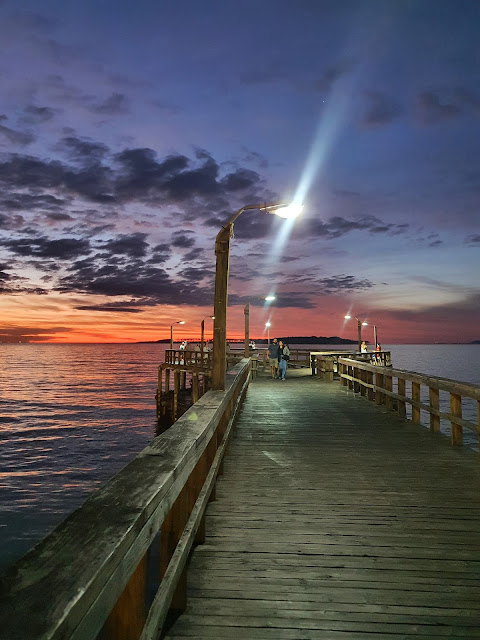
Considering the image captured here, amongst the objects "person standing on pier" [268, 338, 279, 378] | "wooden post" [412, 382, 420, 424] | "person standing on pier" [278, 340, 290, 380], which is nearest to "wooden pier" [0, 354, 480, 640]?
"wooden post" [412, 382, 420, 424]

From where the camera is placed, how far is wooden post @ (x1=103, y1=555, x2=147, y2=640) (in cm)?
161

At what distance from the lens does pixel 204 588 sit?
10.5 feet

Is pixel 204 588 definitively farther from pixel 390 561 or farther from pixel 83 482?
pixel 83 482

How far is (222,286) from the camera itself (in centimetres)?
772

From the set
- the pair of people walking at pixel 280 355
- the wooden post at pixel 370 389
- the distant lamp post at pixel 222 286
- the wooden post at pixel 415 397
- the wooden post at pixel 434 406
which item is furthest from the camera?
the pair of people walking at pixel 280 355

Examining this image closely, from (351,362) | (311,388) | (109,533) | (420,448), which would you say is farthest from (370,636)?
(311,388)

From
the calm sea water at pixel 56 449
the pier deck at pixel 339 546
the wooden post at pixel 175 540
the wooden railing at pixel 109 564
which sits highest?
the wooden railing at pixel 109 564

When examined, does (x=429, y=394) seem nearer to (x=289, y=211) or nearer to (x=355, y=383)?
(x=289, y=211)

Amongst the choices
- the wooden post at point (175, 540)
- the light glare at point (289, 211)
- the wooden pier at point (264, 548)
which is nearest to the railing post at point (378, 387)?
the wooden pier at point (264, 548)

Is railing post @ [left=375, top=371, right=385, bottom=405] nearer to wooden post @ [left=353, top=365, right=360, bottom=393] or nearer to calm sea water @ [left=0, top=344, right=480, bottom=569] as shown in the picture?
wooden post @ [left=353, top=365, right=360, bottom=393]

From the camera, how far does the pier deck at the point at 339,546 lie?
2836 millimetres

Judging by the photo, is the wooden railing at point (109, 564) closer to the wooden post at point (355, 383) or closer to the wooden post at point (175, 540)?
the wooden post at point (175, 540)

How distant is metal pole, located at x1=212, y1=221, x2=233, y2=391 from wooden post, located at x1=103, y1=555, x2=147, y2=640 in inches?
218

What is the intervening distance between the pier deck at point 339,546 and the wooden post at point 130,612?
117 centimetres
